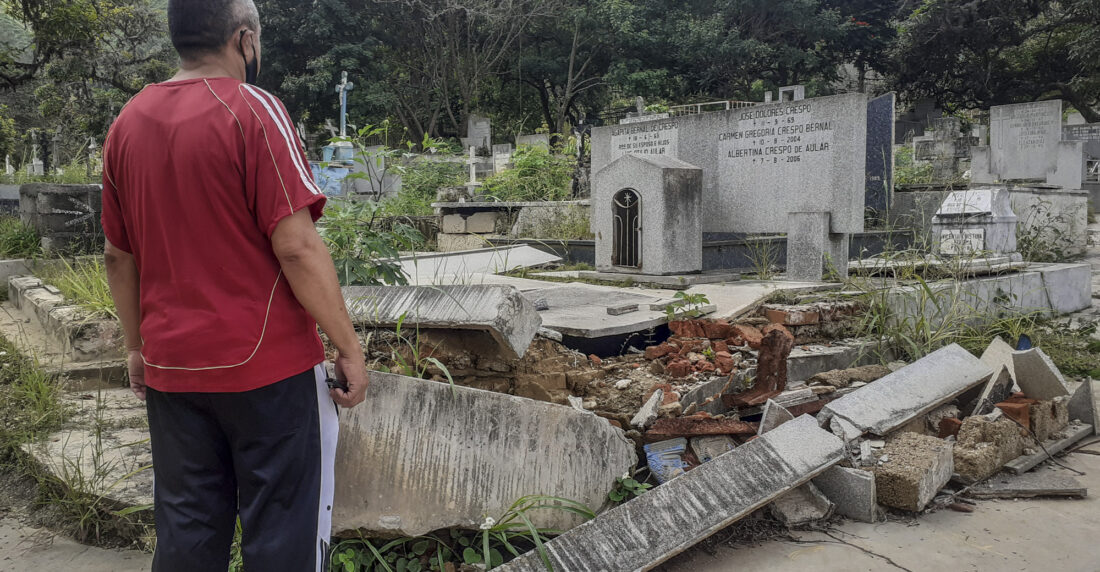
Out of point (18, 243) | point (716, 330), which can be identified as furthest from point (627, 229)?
point (18, 243)

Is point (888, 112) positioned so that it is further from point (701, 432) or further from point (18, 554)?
point (18, 554)

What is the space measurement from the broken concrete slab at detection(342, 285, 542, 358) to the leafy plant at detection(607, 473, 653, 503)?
2.11ft

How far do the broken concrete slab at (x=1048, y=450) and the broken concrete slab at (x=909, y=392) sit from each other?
37 centimetres

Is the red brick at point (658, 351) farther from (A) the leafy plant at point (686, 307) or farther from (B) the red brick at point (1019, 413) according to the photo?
(B) the red brick at point (1019, 413)

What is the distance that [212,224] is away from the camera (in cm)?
151

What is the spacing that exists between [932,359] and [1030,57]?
2742 centimetres

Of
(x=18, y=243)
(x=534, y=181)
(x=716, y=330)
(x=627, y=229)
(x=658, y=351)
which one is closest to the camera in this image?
(x=658, y=351)

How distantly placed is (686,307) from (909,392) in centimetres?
160

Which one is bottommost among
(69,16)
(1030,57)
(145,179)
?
(145,179)

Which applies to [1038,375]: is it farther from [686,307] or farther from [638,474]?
[638,474]

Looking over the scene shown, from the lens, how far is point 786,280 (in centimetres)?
644

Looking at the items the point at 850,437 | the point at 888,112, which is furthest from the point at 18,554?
the point at 888,112

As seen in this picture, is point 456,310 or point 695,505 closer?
point 695,505

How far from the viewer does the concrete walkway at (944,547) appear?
7.46 ft
